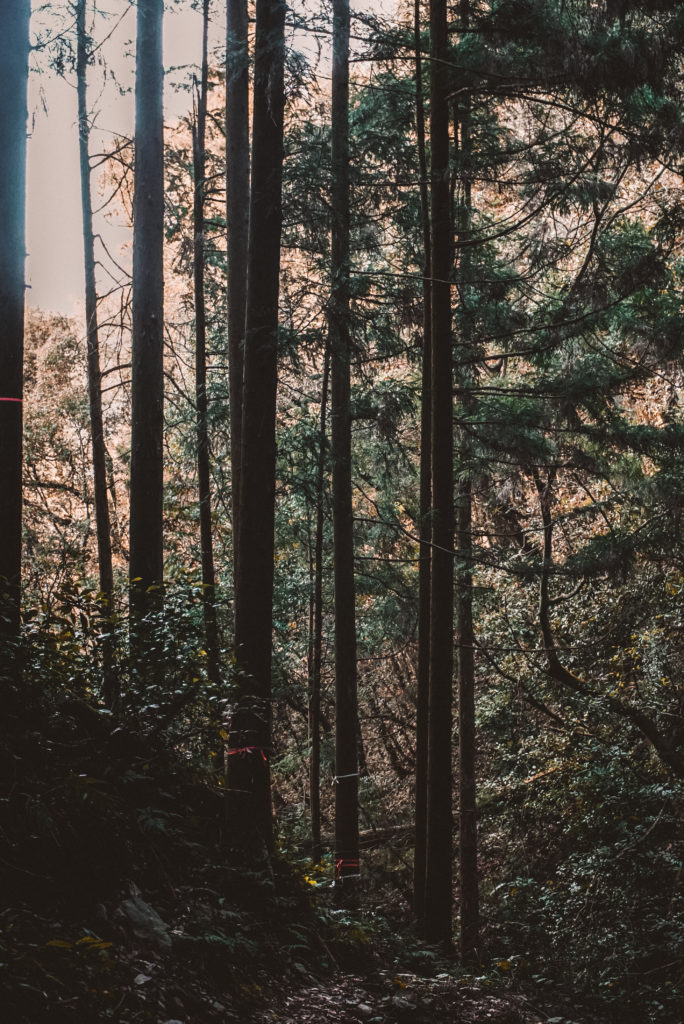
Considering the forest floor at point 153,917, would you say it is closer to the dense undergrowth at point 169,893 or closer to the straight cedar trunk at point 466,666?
the dense undergrowth at point 169,893

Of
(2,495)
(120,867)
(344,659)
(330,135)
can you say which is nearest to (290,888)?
(120,867)

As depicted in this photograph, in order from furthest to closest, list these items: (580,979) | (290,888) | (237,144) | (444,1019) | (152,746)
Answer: (237,144), (580,979), (290,888), (152,746), (444,1019)

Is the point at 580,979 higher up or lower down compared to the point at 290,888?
lower down

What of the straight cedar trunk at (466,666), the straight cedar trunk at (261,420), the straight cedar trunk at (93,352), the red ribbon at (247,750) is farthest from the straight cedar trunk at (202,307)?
the red ribbon at (247,750)

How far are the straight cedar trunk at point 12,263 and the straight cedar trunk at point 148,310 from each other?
258 cm

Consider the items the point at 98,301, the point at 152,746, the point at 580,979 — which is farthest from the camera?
the point at 98,301

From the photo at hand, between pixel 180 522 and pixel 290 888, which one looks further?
pixel 180 522

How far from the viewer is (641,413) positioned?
14023 mm

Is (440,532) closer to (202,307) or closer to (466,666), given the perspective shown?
(466,666)

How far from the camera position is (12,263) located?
6.12m

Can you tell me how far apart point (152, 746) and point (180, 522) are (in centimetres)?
1214

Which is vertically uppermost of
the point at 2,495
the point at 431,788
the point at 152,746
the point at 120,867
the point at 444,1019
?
the point at 2,495

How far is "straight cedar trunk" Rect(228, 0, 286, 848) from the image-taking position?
635 cm

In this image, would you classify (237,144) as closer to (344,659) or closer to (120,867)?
(344,659)
